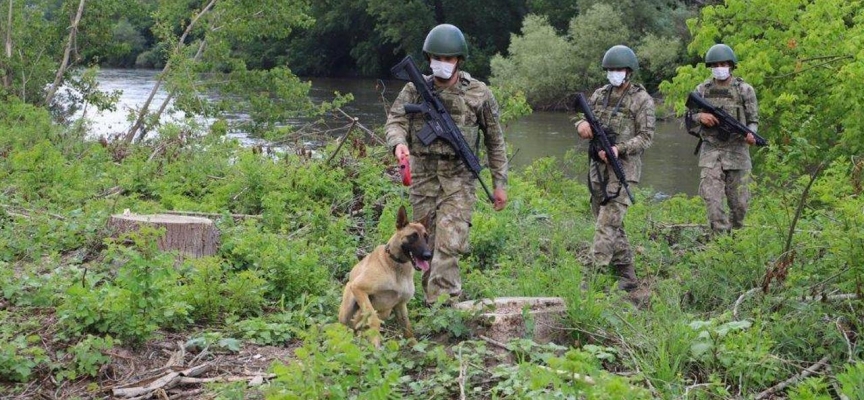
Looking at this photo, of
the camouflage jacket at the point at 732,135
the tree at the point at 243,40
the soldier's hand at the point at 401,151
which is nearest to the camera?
the soldier's hand at the point at 401,151

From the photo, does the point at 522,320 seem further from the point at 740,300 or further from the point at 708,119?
the point at 708,119

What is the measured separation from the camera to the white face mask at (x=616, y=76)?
832 centimetres

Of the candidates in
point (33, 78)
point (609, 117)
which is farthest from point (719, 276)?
point (33, 78)

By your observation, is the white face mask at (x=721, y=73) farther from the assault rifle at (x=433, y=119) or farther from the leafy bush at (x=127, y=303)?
the leafy bush at (x=127, y=303)

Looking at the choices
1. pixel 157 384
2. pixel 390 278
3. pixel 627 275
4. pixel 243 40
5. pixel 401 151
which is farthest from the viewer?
pixel 243 40

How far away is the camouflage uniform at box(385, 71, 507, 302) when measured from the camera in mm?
6797

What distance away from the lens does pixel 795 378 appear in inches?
227

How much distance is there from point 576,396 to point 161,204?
22.5ft

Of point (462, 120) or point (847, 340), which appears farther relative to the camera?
point (462, 120)

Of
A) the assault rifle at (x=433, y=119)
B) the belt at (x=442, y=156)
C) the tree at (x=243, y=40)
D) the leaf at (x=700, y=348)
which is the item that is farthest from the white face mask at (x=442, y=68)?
the tree at (x=243, y=40)

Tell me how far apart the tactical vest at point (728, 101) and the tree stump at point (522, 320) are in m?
4.08

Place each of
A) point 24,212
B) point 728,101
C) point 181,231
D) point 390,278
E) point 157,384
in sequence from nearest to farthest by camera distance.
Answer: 1. point 157,384
2. point 390,278
3. point 181,231
4. point 24,212
5. point 728,101

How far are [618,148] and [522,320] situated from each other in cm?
251

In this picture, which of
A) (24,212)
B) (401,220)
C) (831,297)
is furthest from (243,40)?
(831,297)
